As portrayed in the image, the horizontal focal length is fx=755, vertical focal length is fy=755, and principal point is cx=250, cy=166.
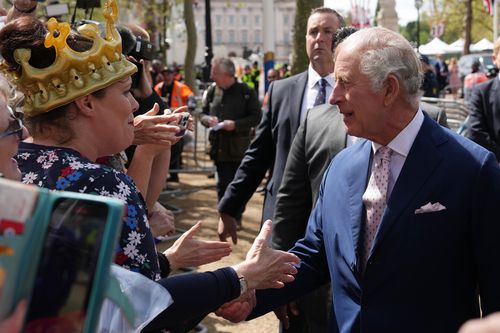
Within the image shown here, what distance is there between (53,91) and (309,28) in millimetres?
2977

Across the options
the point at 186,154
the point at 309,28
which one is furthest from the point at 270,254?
the point at 186,154

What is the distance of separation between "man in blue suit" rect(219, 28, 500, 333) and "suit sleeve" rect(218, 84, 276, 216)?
1.97 metres

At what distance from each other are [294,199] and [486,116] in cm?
360

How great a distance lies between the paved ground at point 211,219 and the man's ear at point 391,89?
3.42 m

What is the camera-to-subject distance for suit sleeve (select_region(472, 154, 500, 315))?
2.60 m

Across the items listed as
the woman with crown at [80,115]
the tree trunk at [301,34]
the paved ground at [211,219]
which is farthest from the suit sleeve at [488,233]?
the tree trunk at [301,34]

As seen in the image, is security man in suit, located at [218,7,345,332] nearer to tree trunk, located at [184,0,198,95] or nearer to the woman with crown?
the woman with crown

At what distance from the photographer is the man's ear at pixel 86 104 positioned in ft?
7.86

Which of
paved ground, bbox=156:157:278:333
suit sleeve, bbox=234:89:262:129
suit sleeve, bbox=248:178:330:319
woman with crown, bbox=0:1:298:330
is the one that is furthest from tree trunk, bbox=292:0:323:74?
woman with crown, bbox=0:1:298:330

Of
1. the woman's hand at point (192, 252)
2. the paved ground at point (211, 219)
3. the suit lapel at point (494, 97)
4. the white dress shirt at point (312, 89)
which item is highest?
the white dress shirt at point (312, 89)

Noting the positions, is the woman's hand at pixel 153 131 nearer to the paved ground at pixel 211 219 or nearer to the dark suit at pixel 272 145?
the dark suit at pixel 272 145

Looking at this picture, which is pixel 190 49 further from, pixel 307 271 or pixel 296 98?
pixel 307 271

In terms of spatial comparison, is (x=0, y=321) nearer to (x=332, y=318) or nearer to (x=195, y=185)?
(x=332, y=318)

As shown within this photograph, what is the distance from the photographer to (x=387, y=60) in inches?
110
